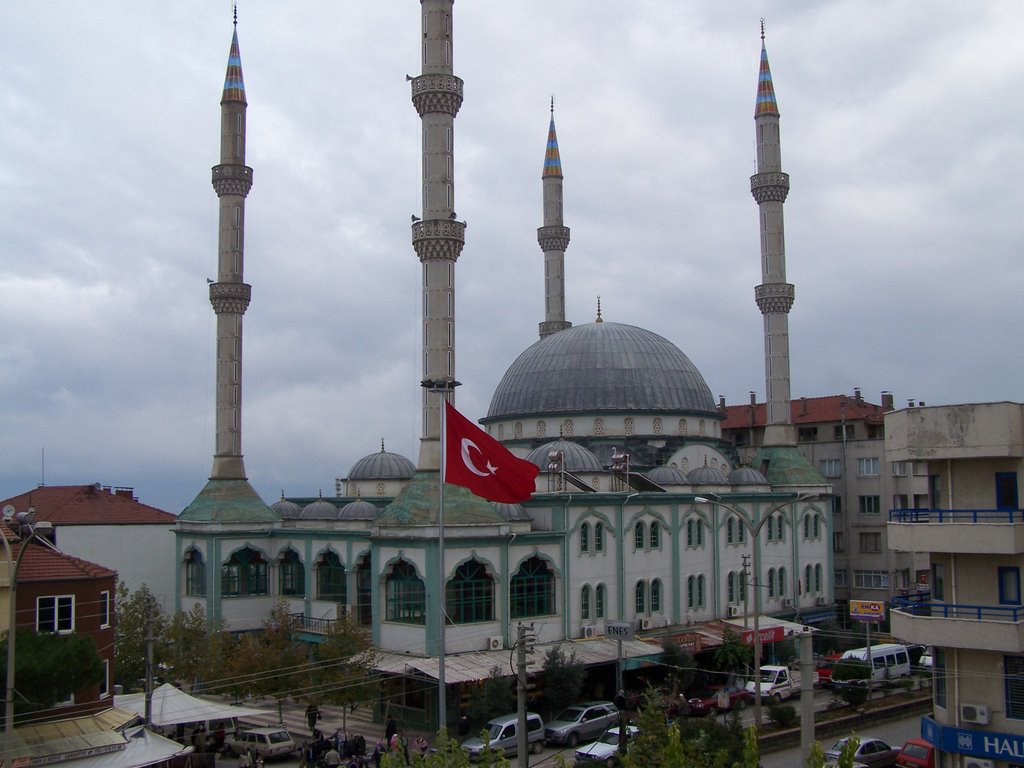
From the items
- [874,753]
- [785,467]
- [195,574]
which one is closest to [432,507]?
[195,574]

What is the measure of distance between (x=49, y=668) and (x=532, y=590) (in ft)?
64.4

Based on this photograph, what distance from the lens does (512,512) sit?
40812mm

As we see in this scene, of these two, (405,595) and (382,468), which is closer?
(405,595)

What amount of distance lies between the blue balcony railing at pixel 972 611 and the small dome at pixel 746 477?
2681cm

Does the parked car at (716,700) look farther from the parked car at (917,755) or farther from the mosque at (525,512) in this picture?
the parked car at (917,755)

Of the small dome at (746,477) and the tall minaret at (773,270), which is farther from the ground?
the tall minaret at (773,270)

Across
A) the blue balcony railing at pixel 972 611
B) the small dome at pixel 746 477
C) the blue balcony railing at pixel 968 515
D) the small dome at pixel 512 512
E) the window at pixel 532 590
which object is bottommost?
the window at pixel 532 590

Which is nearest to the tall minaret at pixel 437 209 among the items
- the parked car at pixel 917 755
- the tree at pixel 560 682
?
the tree at pixel 560 682

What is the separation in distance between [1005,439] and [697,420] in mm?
31981

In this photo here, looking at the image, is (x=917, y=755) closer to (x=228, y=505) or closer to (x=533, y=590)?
(x=533, y=590)

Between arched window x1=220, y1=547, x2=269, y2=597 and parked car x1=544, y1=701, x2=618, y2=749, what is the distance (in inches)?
709

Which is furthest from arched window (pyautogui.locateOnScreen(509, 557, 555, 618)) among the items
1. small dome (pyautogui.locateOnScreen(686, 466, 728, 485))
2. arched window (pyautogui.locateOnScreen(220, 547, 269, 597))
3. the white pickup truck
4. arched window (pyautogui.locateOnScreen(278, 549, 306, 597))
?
arched window (pyautogui.locateOnScreen(220, 547, 269, 597))

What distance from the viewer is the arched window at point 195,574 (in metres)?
47.0

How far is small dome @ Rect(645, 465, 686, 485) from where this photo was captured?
158ft
